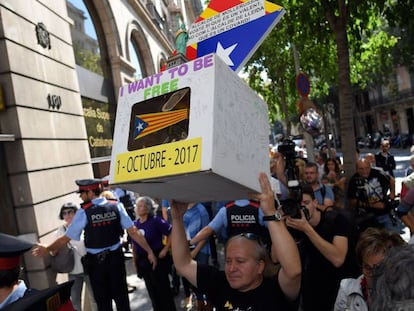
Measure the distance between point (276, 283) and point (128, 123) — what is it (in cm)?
119

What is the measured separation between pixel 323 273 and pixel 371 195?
2.73m

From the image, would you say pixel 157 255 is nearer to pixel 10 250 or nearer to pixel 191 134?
pixel 10 250

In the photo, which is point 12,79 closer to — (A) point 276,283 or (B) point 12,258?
(B) point 12,258

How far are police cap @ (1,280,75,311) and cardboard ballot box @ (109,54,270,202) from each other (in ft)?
1.85

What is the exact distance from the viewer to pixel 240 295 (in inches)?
90.8

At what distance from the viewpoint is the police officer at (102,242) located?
15.8 ft

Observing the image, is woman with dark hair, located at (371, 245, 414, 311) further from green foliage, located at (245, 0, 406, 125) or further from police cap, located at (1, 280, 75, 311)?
green foliage, located at (245, 0, 406, 125)

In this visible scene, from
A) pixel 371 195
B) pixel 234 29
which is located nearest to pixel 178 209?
pixel 234 29

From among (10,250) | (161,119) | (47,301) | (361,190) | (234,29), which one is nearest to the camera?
(47,301)

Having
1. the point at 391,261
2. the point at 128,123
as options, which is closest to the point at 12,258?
the point at 128,123

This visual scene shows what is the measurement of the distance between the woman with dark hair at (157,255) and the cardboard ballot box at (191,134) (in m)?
3.25

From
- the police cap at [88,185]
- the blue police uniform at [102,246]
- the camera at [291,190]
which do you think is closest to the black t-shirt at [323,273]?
the camera at [291,190]

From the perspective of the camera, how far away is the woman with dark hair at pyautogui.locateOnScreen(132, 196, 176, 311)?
5.04m

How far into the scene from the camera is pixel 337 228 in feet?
10.0
